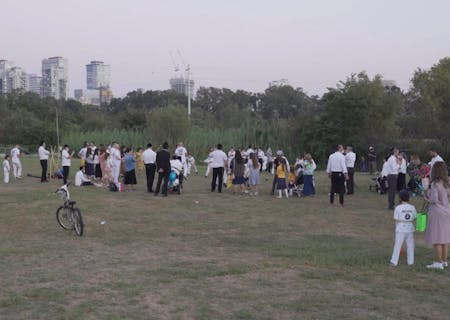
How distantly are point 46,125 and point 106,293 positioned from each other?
51.3 m

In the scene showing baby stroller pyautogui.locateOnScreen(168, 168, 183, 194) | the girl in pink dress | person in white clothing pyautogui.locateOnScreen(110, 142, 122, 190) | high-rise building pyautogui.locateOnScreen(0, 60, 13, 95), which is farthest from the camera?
high-rise building pyautogui.locateOnScreen(0, 60, 13, 95)

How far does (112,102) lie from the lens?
89500mm

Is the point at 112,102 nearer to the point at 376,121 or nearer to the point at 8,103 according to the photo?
the point at 8,103

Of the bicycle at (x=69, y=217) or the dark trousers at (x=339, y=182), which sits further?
the dark trousers at (x=339, y=182)

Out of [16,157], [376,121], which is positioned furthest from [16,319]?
[376,121]

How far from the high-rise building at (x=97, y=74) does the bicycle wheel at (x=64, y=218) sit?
157328mm

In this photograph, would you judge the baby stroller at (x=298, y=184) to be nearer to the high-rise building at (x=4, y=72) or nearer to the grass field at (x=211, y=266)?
the grass field at (x=211, y=266)

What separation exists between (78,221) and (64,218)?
31.4 inches

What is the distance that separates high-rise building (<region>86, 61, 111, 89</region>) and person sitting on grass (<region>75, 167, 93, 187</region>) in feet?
486

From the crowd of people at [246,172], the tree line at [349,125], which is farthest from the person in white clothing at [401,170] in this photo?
the tree line at [349,125]

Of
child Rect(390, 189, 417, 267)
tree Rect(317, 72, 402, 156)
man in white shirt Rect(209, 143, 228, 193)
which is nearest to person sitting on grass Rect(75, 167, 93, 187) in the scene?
man in white shirt Rect(209, 143, 228, 193)

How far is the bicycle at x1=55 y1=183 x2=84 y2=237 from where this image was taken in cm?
1108

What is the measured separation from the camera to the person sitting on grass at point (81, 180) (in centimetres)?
2028

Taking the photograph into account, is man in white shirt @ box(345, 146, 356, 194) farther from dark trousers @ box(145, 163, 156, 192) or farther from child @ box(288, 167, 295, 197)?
dark trousers @ box(145, 163, 156, 192)
